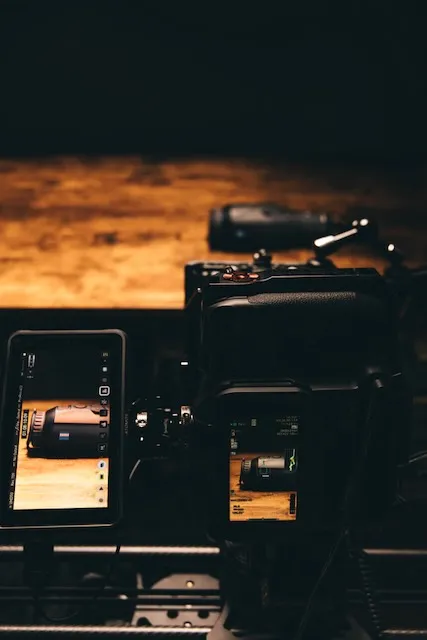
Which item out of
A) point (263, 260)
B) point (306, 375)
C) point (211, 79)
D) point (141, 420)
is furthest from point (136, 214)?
point (306, 375)

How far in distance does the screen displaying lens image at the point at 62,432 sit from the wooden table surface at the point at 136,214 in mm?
786

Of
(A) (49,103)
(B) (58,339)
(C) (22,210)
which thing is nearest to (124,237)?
(C) (22,210)

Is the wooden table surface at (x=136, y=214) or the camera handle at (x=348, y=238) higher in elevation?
the wooden table surface at (x=136, y=214)

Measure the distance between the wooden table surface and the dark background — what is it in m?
0.20

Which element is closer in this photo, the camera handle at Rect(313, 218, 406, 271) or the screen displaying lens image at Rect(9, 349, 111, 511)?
the screen displaying lens image at Rect(9, 349, 111, 511)

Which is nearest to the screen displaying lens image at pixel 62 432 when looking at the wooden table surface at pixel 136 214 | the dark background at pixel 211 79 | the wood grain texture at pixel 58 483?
the wood grain texture at pixel 58 483

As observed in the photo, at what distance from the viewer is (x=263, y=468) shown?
1094mm

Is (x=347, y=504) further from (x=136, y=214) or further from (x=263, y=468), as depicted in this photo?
(x=136, y=214)

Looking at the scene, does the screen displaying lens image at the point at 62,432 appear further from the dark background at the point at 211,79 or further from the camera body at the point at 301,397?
the dark background at the point at 211,79

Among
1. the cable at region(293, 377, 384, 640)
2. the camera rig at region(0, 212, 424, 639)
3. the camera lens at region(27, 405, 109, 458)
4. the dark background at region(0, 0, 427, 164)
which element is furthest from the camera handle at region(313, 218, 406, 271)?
the dark background at region(0, 0, 427, 164)

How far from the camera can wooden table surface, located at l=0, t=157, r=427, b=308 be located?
2057 millimetres

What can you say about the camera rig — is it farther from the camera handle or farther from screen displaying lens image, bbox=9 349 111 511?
the camera handle

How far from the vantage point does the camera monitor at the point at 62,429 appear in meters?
1.11

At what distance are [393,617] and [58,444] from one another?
75 centimetres
